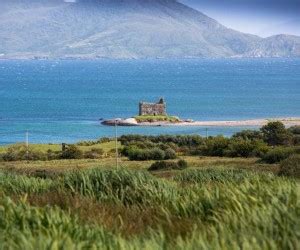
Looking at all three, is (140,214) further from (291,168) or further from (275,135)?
(275,135)

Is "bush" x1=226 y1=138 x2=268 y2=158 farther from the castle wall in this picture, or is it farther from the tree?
the castle wall

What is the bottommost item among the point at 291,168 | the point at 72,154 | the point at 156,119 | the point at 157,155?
the point at 156,119

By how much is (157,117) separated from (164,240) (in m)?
97.9

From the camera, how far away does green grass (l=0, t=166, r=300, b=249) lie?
7.62m

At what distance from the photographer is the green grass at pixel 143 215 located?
762 cm

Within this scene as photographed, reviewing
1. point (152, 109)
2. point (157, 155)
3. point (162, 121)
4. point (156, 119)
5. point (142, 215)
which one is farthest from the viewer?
point (152, 109)

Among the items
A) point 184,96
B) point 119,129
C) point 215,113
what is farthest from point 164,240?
point 184,96

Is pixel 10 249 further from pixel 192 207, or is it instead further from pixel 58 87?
pixel 58 87

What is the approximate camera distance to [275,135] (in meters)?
62.4

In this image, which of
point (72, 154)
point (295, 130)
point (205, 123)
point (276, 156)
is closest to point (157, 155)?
point (72, 154)

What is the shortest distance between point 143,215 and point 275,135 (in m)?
52.9

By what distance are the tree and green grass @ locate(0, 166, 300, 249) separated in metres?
48.6

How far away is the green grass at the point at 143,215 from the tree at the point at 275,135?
48.6 metres

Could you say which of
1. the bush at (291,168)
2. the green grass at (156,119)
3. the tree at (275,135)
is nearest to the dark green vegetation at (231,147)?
the tree at (275,135)
